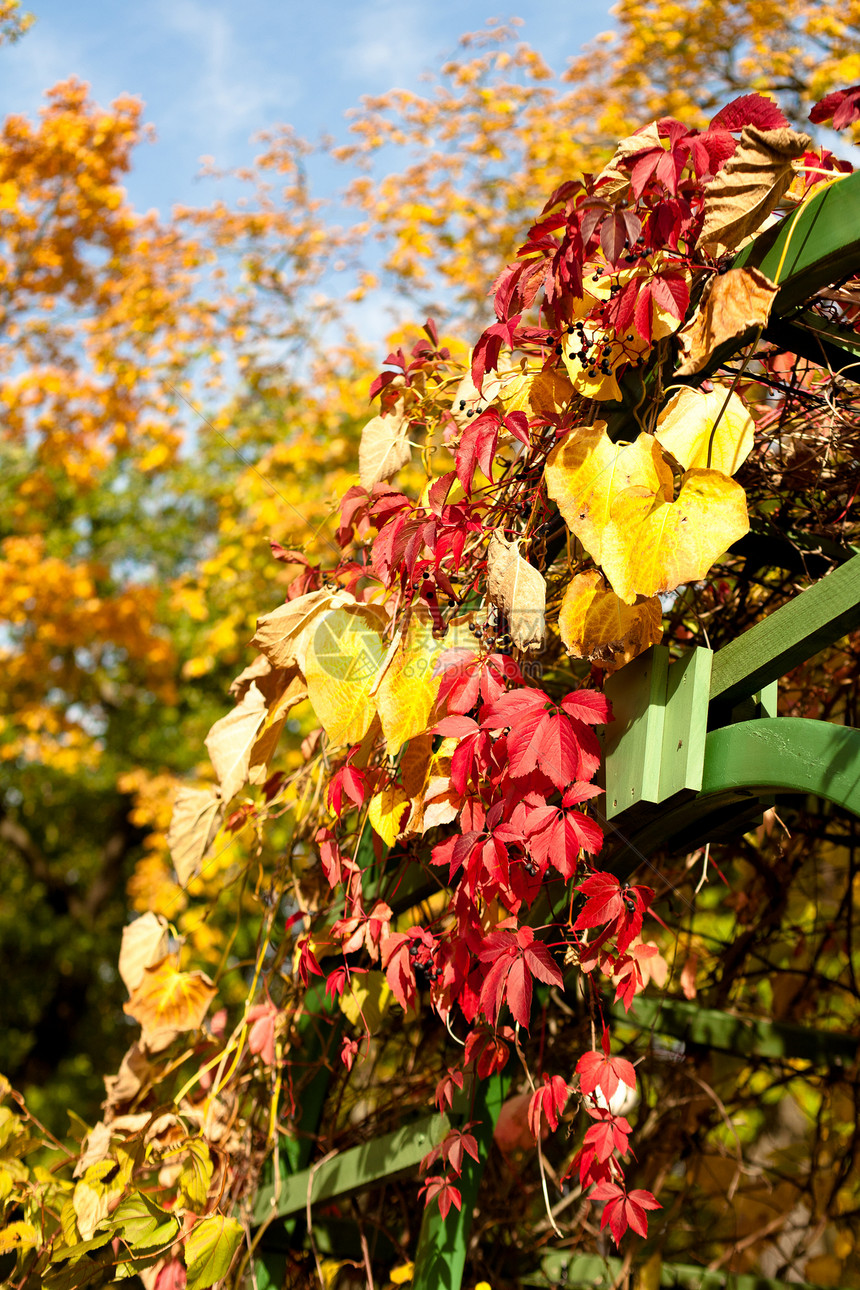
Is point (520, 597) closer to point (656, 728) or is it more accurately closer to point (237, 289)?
point (656, 728)

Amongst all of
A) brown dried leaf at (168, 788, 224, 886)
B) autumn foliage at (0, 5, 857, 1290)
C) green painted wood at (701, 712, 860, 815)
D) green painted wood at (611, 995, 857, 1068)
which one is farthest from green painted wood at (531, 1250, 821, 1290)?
green painted wood at (701, 712, 860, 815)

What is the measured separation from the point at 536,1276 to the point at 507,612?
3.89 feet

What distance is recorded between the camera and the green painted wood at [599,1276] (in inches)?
59.4

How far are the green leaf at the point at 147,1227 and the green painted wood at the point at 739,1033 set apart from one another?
31.4 inches

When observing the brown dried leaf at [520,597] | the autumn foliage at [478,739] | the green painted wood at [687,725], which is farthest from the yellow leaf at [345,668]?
the green painted wood at [687,725]

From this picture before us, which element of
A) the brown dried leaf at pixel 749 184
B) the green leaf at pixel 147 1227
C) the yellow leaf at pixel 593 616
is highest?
the brown dried leaf at pixel 749 184

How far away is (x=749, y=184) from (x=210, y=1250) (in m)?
1.14

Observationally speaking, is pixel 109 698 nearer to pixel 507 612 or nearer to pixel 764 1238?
pixel 764 1238

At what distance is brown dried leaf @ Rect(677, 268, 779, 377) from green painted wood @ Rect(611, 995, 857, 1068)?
1176 millimetres

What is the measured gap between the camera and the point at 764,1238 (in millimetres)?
1862

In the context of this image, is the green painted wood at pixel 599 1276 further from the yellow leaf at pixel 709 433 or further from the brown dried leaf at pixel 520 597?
the yellow leaf at pixel 709 433

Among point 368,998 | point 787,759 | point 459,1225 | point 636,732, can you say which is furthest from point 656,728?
point 459,1225

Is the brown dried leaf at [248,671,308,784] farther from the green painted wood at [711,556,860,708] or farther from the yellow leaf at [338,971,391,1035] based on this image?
the green painted wood at [711,556,860,708]

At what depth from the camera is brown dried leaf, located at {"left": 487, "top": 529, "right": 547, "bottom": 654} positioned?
841 millimetres
